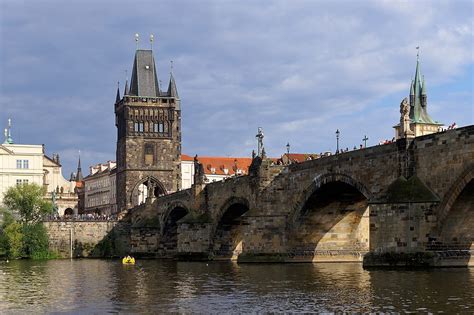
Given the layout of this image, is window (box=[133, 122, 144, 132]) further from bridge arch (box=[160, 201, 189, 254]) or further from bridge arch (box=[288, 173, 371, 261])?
bridge arch (box=[288, 173, 371, 261])

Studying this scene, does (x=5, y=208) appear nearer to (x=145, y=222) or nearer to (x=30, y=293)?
(x=145, y=222)

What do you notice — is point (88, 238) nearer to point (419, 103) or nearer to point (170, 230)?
point (170, 230)

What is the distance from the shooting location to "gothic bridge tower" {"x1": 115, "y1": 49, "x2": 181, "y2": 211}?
133250mm

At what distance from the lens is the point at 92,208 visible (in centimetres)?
16738

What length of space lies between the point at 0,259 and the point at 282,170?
4306 centimetres

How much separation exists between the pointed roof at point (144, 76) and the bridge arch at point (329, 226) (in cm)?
7630

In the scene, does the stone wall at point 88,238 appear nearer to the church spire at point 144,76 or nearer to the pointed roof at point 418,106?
the church spire at point 144,76

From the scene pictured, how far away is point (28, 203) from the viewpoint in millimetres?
105250

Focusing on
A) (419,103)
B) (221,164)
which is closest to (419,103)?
(419,103)

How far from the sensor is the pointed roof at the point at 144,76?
13725cm

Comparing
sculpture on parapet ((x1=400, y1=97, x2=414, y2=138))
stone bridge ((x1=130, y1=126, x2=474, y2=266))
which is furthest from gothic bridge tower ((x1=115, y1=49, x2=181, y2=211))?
sculpture on parapet ((x1=400, y1=97, x2=414, y2=138))

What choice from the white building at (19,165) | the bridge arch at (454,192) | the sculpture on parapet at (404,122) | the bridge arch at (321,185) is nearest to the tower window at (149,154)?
the white building at (19,165)

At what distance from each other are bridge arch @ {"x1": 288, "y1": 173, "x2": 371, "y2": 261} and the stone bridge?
7 cm

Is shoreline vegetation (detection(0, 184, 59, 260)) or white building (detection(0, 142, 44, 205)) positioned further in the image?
white building (detection(0, 142, 44, 205))
